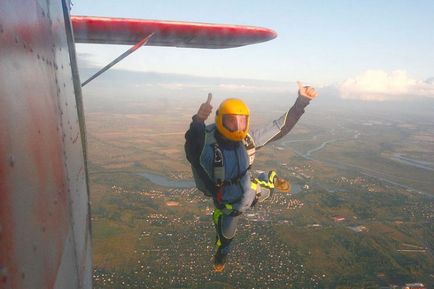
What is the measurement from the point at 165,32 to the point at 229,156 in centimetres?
304

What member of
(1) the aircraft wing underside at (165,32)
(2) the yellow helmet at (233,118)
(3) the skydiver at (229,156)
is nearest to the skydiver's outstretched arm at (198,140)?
(3) the skydiver at (229,156)

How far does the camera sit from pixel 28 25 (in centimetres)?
187

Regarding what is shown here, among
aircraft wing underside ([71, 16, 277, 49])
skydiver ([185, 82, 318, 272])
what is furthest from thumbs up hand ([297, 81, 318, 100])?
aircraft wing underside ([71, 16, 277, 49])

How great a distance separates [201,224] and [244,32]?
84.4m

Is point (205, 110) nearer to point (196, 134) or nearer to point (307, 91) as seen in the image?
point (196, 134)

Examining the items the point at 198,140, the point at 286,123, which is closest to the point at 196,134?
the point at 198,140

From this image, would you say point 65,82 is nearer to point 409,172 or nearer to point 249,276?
point 249,276

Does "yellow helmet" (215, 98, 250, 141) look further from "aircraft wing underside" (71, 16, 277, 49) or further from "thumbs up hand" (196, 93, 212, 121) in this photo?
"aircraft wing underside" (71, 16, 277, 49)

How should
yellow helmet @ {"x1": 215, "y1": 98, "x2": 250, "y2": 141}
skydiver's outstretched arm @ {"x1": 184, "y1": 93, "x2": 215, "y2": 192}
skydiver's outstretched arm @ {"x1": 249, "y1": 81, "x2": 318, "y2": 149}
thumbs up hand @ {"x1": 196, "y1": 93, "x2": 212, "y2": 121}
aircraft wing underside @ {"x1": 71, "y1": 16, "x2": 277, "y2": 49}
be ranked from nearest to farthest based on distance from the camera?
thumbs up hand @ {"x1": 196, "y1": 93, "x2": 212, "y2": 121}
skydiver's outstretched arm @ {"x1": 184, "y1": 93, "x2": 215, "y2": 192}
yellow helmet @ {"x1": 215, "y1": 98, "x2": 250, "y2": 141}
skydiver's outstretched arm @ {"x1": 249, "y1": 81, "x2": 318, "y2": 149}
aircraft wing underside @ {"x1": 71, "y1": 16, "x2": 277, "y2": 49}

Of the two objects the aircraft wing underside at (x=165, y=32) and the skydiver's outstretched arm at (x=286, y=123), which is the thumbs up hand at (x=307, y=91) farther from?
the aircraft wing underside at (x=165, y=32)

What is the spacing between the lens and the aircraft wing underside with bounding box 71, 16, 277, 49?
18.5 ft

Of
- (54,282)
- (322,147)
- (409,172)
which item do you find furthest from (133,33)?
(322,147)

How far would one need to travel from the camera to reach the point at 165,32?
6.04 m

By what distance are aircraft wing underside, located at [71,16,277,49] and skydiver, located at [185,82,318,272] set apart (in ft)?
7.09
